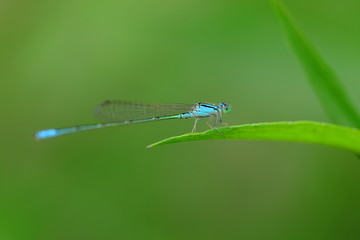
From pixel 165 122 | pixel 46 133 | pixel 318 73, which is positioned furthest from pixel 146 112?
pixel 318 73

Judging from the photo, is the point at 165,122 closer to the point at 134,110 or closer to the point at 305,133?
the point at 134,110

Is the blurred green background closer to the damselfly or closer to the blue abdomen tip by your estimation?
the damselfly

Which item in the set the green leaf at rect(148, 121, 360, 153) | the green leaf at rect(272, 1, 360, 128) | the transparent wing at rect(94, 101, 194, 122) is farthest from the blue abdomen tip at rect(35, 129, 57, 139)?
the green leaf at rect(272, 1, 360, 128)

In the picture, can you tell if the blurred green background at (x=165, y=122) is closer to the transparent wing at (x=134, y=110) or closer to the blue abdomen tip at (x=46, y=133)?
the transparent wing at (x=134, y=110)

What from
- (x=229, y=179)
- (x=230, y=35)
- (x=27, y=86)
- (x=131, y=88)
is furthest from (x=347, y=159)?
(x=27, y=86)

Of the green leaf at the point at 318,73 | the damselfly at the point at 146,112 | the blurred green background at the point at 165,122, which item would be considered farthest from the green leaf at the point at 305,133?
the damselfly at the point at 146,112

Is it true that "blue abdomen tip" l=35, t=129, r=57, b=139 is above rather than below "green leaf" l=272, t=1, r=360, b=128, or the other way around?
above
